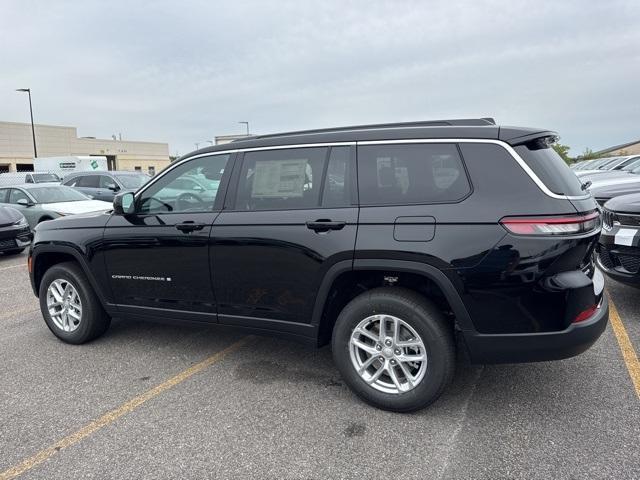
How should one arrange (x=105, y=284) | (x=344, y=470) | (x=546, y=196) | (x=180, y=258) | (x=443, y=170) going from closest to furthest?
(x=344, y=470)
(x=546, y=196)
(x=443, y=170)
(x=180, y=258)
(x=105, y=284)

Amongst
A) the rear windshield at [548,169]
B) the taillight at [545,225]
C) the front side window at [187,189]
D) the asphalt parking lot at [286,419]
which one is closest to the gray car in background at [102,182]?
the front side window at [187,189]

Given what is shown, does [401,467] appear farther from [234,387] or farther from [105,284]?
[105,284]

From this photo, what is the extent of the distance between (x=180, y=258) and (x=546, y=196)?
106 inches

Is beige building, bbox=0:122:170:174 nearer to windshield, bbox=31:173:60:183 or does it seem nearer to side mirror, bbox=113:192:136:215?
windshield, bbox=31:173:60:183

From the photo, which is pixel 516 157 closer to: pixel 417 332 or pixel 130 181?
pixel 417 332

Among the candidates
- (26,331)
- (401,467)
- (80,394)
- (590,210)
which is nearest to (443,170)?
(590,210)

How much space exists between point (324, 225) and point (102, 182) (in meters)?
16.1

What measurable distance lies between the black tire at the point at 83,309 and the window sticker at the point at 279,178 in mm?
2003

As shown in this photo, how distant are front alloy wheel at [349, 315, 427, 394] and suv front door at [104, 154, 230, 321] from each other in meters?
1.27

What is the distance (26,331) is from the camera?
5.13 meters

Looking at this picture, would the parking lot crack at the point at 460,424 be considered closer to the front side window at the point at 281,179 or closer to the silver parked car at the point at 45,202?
the front side window at the point at 281,179

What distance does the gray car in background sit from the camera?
16.6m

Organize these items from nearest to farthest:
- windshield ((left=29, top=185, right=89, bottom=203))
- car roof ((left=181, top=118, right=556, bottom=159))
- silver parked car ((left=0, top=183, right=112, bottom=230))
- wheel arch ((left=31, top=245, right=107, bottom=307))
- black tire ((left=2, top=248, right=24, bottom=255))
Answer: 1. car roof ((left=181, top=118, right=556, bottom=159))
2. wheel arch ((left=31, top=245, right=107, bottom=307))
3. black tire ((left=2, top=248, right=24, bottom=255))
4. silver parked car ((left=0, top=183, right=112, bottom=230))
5. windshield ((left=29, top=185, right=89, bottom=203))

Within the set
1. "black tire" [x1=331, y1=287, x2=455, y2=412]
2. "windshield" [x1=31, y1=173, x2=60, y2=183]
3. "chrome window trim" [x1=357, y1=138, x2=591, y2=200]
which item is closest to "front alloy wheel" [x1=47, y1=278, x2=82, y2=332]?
"black tire" [x1=331, y1=287, x2=455, y2=412]
